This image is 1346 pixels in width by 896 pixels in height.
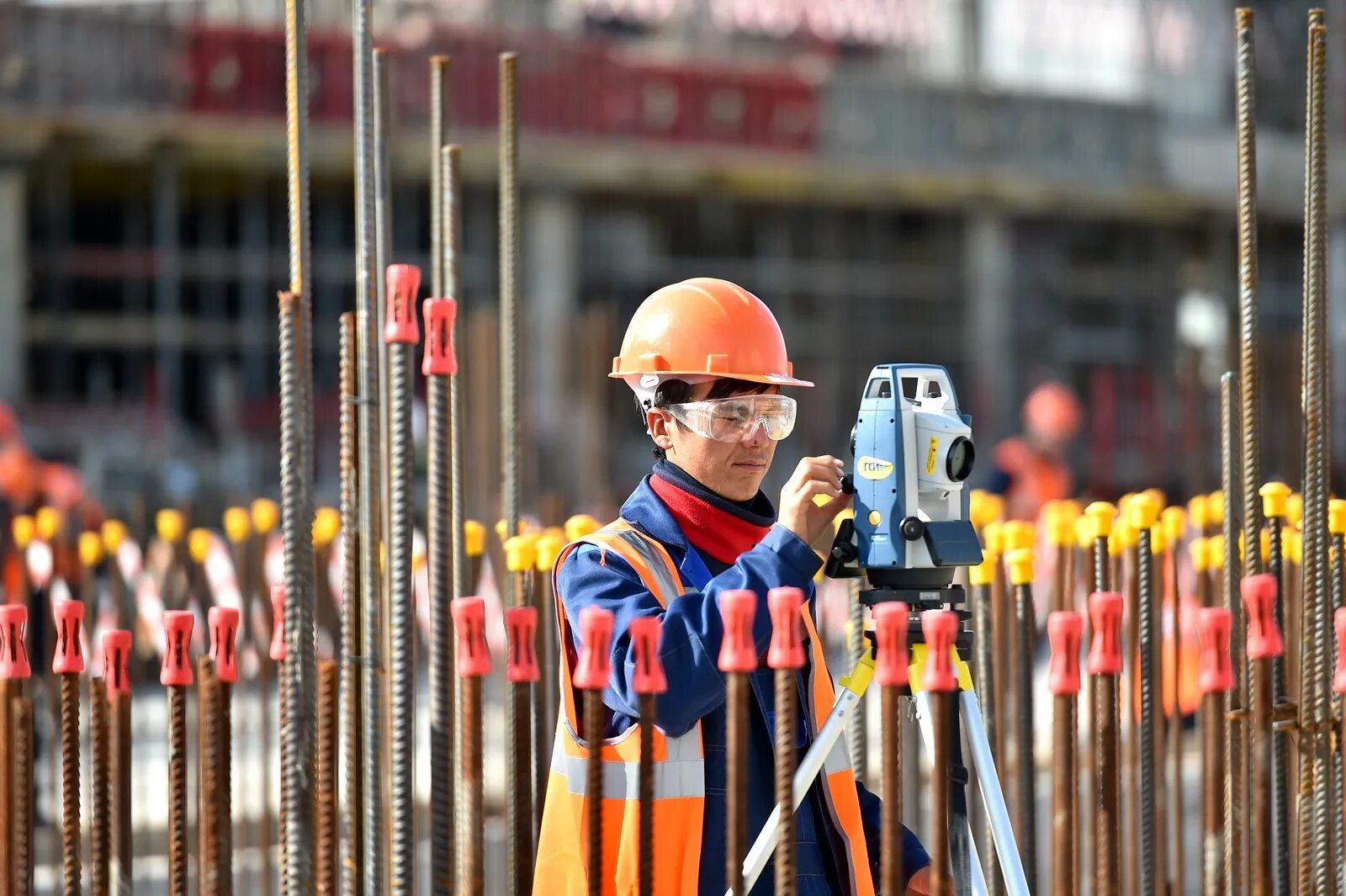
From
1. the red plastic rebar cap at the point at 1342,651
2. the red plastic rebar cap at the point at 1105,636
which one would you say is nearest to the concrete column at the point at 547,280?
the red plastic rebar cap at the point at 1342,651

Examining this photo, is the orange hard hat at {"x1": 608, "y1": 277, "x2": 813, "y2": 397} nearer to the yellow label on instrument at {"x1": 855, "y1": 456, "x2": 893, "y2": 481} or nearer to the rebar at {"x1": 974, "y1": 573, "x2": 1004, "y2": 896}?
the yellow label on instrument at {"x1": 855, "y1": 456, "x2": 893, "y2": 481}

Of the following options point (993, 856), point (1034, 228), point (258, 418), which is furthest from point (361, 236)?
point (1034, 228)

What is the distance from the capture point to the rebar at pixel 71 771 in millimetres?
2965

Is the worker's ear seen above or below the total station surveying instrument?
above

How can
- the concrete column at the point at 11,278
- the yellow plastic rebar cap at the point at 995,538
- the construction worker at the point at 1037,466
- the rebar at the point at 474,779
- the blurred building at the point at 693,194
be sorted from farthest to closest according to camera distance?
the blurred building at the point at 693,194 < the concrete column at the point at 11,278 < the construction worker at the point at 1037,466 < the yellow plastic rebar cap at the point at 995,538 < the rebar at the point at 474,779

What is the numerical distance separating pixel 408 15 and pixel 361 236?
51.4 feet

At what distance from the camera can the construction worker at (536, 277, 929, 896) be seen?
8.90 ft

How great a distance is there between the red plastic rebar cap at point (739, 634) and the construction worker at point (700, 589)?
125 millimetres

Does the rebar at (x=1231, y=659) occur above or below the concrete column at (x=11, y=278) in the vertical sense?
below

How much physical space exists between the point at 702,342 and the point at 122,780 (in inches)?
A: 47.9

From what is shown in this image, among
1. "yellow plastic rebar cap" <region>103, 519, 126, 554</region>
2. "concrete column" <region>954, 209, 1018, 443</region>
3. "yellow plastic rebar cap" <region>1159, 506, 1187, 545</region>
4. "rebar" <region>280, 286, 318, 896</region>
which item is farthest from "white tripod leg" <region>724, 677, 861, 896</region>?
"concrete column" <region>954, 209, 1018, 443</region>

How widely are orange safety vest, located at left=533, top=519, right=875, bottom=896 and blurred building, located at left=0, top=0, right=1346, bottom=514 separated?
10.6 meters

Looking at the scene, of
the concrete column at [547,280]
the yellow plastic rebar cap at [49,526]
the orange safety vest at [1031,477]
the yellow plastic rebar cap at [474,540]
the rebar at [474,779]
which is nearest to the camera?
the rebar at [474,779]

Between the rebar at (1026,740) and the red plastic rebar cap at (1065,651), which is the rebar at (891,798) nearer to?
the red plastic rebar cap at (1065,651)
